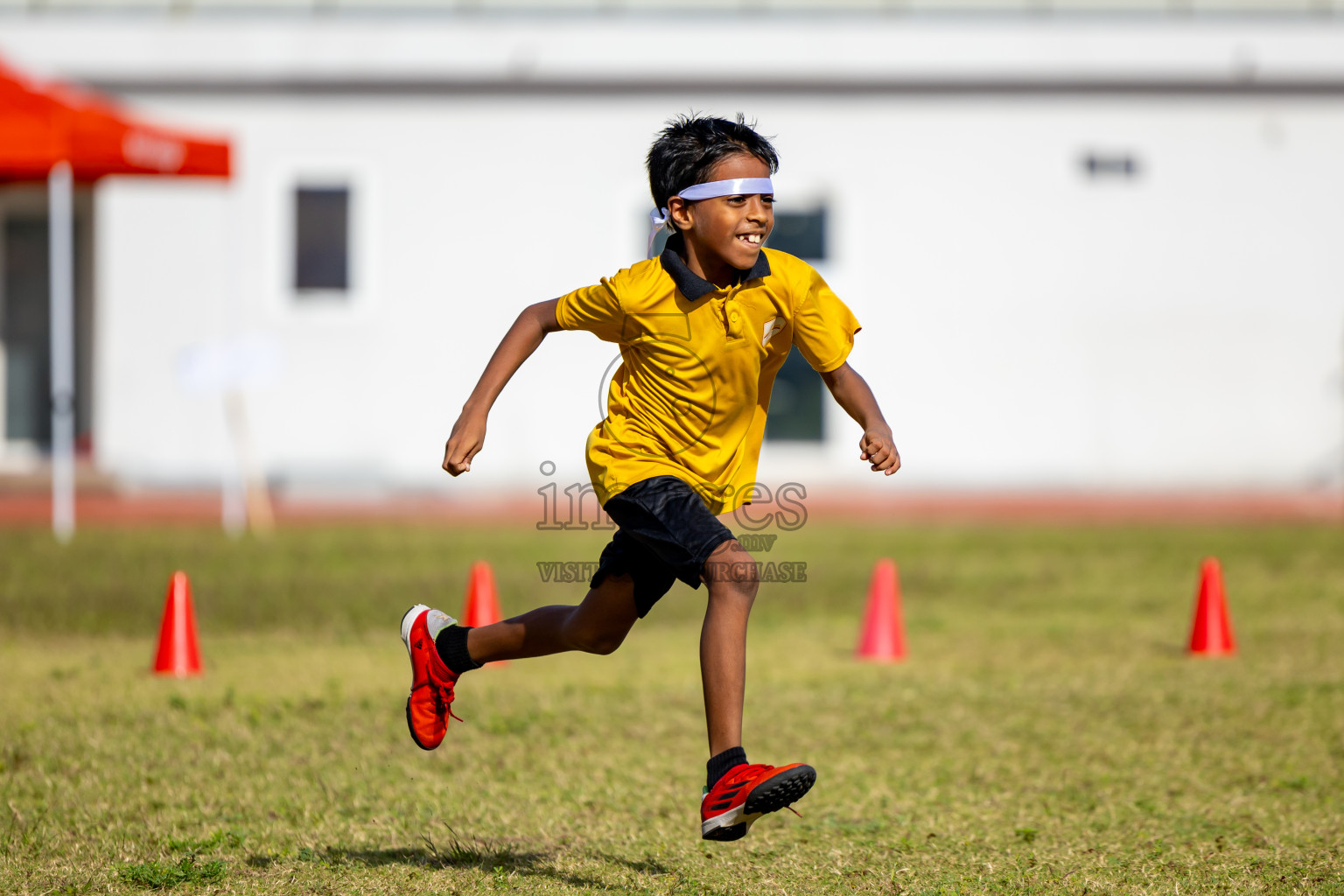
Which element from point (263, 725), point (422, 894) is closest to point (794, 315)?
point (422, 894)

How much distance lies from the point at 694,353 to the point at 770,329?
0.76ft

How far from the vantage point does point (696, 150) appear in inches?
170

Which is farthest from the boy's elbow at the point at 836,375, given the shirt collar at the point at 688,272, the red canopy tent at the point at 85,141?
the red canopy tent at the point at 85,141

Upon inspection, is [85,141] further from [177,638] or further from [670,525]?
[670,525]

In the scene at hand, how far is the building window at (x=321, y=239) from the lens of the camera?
18312 millimetres

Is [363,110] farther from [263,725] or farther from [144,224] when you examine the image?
[263,725]

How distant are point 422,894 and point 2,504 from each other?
14.1 m

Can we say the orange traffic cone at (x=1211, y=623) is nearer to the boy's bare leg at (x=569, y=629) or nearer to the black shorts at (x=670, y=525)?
the boy's bare leg at (x=569, y=629)

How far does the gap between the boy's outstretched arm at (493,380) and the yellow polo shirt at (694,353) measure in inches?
2.6

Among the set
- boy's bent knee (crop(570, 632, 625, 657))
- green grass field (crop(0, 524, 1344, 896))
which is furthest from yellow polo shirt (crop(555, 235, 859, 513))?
green grass field (crop(0, 524, 1344, 896))

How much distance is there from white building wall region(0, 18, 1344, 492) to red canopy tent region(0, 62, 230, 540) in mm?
4432

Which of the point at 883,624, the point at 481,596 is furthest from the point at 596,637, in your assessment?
the point at 883,624

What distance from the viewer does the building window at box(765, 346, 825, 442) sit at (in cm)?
1872

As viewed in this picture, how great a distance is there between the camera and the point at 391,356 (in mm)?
Result: 18266
